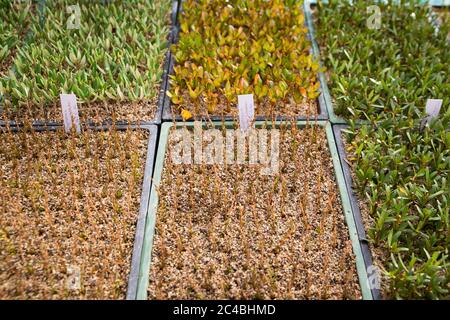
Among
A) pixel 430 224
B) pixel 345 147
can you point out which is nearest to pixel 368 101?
pixel 345 147

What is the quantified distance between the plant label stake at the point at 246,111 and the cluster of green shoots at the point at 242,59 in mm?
137

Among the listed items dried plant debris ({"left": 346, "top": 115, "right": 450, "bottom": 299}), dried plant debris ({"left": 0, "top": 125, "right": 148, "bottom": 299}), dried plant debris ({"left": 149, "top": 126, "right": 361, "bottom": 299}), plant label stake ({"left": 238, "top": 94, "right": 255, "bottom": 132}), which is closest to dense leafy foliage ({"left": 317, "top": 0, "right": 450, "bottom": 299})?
dried plant debris ({"left": 346, "top": 115, "right": 450, "bottom": 299})

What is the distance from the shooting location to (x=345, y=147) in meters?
2.06

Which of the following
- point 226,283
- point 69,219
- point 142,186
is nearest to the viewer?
point 226,283

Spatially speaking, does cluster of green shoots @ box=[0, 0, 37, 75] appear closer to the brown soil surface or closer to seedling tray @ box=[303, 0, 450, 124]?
seedling tray @ box=[303, 0, 450, 124]

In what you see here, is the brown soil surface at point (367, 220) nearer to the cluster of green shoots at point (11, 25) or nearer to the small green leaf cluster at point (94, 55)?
the small green leaf cluster at point (94, 55)

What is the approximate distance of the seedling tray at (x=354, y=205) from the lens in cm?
163

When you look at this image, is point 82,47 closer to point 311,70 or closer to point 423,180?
point 311,70

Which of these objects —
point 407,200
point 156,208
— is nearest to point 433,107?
point 407,200

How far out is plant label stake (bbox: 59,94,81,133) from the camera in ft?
6.50

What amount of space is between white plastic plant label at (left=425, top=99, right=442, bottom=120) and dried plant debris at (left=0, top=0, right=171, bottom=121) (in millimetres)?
1196

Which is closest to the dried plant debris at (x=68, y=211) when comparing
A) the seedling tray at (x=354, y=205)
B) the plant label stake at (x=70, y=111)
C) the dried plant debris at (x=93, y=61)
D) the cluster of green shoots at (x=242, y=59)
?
the plant label stake at (x=70, y=111)

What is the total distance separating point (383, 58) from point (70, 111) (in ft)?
5.06

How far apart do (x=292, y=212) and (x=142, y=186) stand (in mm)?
580
